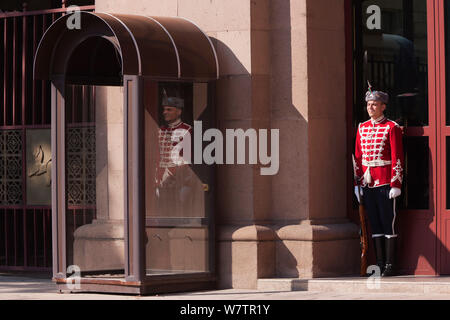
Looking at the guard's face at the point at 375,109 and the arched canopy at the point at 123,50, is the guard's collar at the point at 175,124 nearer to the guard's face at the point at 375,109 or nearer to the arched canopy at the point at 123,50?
the arched canopy at the point at 123,50

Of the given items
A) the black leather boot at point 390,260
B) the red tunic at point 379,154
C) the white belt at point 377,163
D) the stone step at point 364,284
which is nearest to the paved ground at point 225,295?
the stone step at point 364,284

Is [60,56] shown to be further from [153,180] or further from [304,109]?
[304,109]

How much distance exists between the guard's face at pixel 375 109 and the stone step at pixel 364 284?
63.4 inches

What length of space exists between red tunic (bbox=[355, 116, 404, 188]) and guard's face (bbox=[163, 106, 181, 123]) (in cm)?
182

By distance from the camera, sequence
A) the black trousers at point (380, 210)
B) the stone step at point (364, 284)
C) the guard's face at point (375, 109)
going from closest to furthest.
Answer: the stone step at point (364, 284) → the black trousers at point (380, 210) → the guard's face at point (375, 109)

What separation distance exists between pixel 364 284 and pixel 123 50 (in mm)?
3164

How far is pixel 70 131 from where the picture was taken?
12.5 metres

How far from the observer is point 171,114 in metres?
12.3

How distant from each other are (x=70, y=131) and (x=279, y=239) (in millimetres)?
2352

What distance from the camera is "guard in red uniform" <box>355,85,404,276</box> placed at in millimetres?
12180

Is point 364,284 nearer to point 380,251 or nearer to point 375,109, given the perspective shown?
point 380,251

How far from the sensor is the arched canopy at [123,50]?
38.6ft

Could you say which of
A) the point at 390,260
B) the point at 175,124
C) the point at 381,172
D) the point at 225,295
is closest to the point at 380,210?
the point at 381,172
